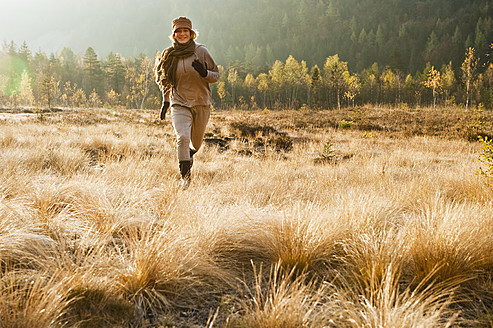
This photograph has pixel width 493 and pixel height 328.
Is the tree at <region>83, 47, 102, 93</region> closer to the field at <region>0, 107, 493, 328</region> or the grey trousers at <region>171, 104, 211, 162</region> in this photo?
the grey trousers at <region>171, 104, 211, 162</region>

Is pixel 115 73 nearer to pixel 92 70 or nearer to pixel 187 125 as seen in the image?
pixel 92 70

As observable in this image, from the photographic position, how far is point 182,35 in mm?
3867

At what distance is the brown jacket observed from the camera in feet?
12.7

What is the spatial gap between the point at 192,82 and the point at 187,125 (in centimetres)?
58

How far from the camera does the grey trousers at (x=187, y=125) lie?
3.89 meters

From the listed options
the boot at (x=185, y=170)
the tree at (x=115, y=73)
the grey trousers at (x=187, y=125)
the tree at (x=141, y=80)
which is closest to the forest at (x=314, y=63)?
the tree at (x=115, y=73)

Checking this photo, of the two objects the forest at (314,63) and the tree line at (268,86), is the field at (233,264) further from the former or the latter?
the tree line at (268,86)

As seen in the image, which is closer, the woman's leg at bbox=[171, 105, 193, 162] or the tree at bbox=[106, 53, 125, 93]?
the woman's leg at bbox=[171, 105, 193, 162]

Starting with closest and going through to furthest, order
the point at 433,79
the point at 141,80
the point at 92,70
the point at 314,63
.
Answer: the point at 433,79 < the point at 141,80 < the point at 92,70 < the point at 314,63

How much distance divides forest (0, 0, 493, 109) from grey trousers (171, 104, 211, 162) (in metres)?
4.12

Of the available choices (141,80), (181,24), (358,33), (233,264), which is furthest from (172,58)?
(358,33)

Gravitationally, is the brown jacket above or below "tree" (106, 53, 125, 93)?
below

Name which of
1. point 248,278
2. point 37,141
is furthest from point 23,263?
point 37,141

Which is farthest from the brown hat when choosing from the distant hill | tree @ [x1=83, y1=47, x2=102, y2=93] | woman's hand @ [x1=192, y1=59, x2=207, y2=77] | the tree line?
the distant hill
